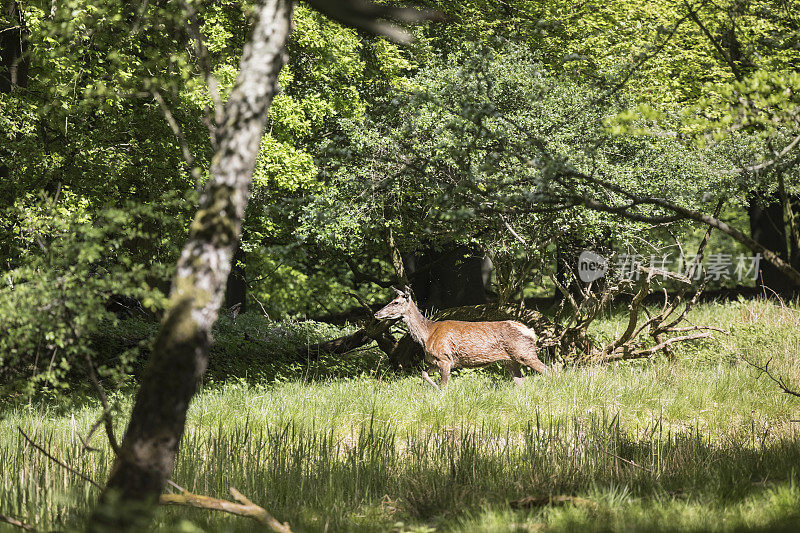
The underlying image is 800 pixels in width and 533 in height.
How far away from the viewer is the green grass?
17.0 ft

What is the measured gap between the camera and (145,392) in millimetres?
4227

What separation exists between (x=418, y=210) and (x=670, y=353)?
4.81m

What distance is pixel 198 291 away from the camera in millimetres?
4277

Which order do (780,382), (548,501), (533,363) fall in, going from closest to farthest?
(548,501) < (780,382) < (533,363)

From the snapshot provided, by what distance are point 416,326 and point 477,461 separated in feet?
13.5

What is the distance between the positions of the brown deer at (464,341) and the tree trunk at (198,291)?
596 centimetres

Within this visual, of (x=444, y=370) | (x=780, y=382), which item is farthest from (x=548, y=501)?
(x=444, y=370)

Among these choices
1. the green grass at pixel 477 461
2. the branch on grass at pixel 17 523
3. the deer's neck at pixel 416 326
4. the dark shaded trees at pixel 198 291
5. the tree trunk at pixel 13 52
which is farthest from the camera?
the tree trunk at pixel 13 52

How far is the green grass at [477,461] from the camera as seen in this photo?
518 centimetres

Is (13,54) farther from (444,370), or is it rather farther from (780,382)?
(780,382)

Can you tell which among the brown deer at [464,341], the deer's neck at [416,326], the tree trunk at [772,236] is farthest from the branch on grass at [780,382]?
the tree trunk at [772,236]

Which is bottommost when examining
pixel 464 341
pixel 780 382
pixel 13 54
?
pixel 464 341

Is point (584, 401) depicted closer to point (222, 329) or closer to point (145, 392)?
point (145, 392)

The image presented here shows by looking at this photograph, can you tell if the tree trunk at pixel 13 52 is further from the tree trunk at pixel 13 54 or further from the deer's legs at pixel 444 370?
the deer's legs at pixel 444 370
